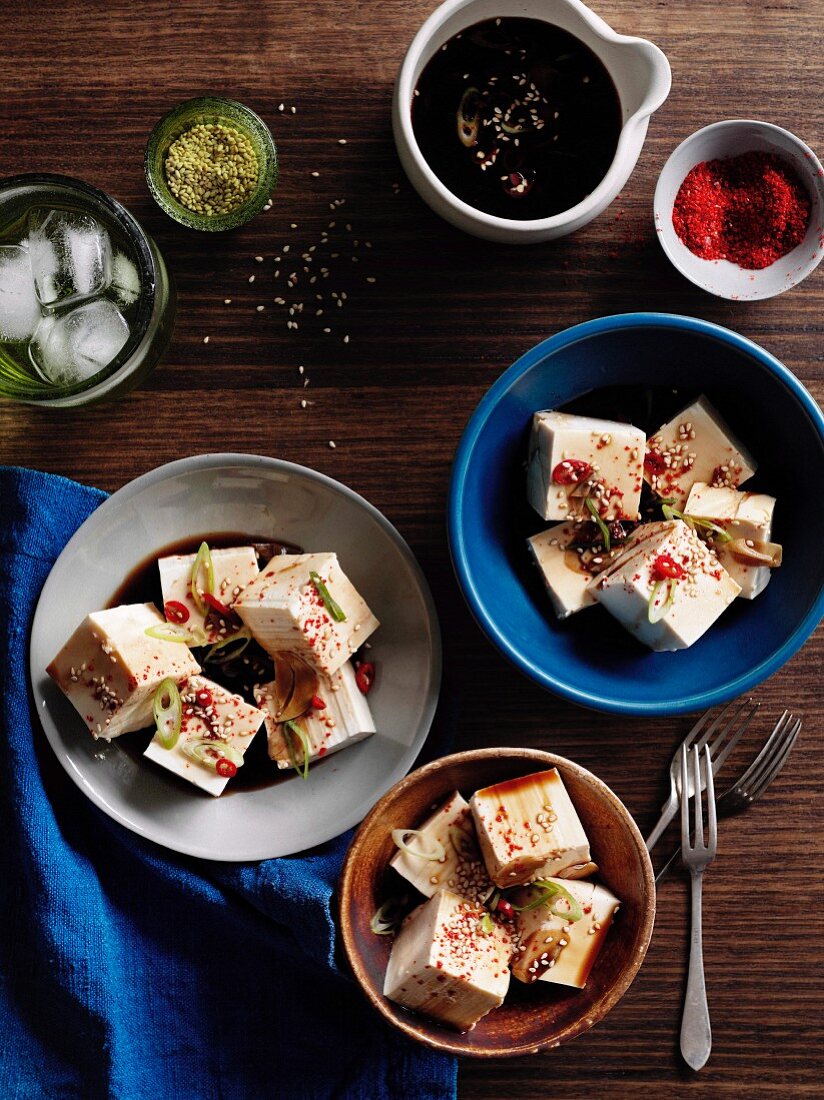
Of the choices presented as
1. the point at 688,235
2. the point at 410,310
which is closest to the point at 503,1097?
the point at 410,310

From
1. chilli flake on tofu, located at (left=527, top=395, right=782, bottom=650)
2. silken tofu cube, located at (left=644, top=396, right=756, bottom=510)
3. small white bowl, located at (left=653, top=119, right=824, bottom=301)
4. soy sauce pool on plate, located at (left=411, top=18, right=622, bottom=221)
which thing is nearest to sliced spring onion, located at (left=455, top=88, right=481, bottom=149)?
soy sauce pool on plate, located at (left=411, top=18, right=622, bottom=221)

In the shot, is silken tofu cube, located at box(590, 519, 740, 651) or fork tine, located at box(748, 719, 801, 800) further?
fork tine, located at box(748, 719, 801, 800)

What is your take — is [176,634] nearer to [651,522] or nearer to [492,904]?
[492,904]

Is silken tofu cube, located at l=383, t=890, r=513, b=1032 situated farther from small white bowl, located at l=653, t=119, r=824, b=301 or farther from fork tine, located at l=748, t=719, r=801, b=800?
small white bowl, located at l=653, t=119, r=824, b=301

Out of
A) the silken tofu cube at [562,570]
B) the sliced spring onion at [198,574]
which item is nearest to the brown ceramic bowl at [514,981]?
the silken tofu cube at [562,570]

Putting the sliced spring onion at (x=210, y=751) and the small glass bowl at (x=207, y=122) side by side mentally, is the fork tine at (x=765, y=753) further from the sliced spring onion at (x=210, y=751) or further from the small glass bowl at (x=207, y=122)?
the small glass bowl at (x=207, y=122)

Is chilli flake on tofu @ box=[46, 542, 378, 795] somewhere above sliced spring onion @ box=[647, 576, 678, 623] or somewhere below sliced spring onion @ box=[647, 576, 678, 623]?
below
